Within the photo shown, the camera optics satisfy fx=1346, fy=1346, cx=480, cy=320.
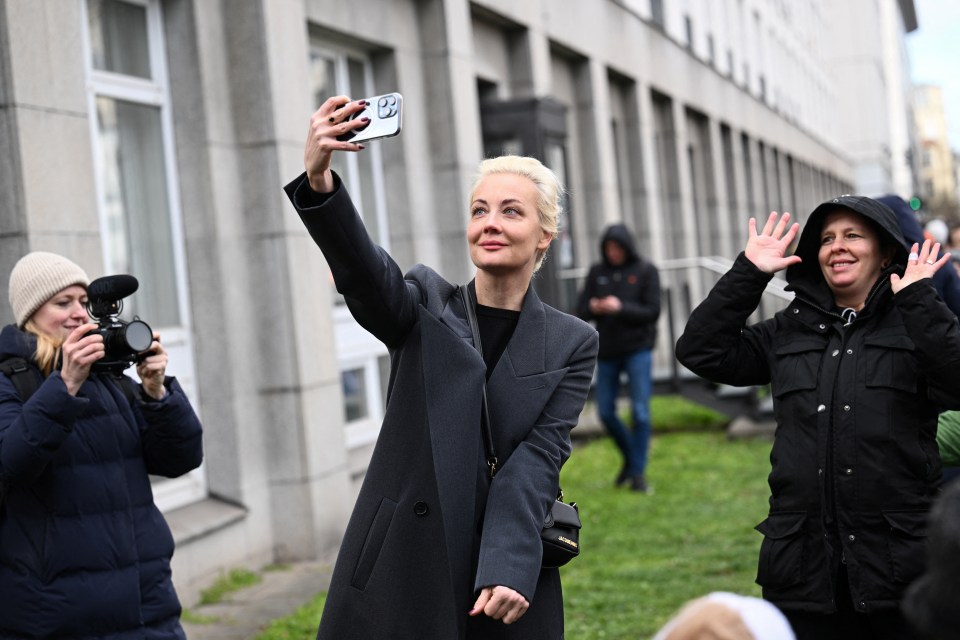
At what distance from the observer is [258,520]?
8891 millimetres

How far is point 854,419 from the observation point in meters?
4.18

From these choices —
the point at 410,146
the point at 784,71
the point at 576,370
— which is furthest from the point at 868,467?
the point at 784,71

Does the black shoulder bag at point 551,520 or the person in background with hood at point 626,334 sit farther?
the person in background with hood at point 626,334

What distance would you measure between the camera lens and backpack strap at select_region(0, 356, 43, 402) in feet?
1.18

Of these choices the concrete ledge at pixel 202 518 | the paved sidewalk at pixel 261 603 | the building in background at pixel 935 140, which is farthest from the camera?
the building in background at pixel 935 140

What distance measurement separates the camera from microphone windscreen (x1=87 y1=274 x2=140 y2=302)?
178 inches

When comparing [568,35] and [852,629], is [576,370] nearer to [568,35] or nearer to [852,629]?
[852,629]

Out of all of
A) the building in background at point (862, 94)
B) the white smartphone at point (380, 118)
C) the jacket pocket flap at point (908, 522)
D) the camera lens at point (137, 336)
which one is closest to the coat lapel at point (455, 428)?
the white smartphone at point (380, 118)

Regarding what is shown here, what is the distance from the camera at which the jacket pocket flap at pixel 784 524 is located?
4.21 meters

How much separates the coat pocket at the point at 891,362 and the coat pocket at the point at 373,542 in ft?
5.25

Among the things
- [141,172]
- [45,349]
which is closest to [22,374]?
[45,349]

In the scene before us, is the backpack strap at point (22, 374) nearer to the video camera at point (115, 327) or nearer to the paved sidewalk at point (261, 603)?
the video camera at point (115, 327)

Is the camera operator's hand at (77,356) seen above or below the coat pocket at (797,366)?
above

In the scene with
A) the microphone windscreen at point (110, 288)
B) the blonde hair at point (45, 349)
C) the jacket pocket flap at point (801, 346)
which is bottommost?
the jacket pocket flap at point (801, 346)
